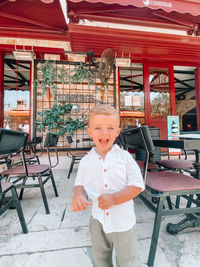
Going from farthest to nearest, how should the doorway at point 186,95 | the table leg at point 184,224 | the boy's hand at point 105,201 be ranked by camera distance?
the doorway at point 186,95 → the table leg at point 184,224 → the boy's hand at point 105,201

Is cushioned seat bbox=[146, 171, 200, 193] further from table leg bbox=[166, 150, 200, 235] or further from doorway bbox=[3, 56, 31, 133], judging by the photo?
doorway bbox=[3, 56, 31, 133]

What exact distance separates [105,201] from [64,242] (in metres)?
0.87

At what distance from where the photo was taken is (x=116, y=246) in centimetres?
61

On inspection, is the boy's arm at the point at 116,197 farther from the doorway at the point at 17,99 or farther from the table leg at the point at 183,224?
the doorway at the point at 17,99

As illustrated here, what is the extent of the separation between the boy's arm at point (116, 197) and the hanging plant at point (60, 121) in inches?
161

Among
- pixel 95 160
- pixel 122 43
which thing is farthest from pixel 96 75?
pixel 95 160

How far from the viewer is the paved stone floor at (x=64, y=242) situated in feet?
2.99

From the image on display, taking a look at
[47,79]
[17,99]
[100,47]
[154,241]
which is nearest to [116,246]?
[154,241]

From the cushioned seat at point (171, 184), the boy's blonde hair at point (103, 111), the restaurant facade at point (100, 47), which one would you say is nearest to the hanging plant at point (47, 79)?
the restaurant facade at point (100, 47)

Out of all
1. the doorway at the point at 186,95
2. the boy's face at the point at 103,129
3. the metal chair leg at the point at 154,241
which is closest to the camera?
the boy's face at the point at 103,129

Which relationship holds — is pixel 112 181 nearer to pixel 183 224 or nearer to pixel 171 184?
pixel 171 184

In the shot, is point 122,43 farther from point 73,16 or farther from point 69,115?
point 69,115

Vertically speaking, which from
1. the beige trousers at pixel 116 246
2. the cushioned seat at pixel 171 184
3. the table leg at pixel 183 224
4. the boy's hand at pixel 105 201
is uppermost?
the boy's hand at pixel 105 201

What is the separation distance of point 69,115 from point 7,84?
6.56m
